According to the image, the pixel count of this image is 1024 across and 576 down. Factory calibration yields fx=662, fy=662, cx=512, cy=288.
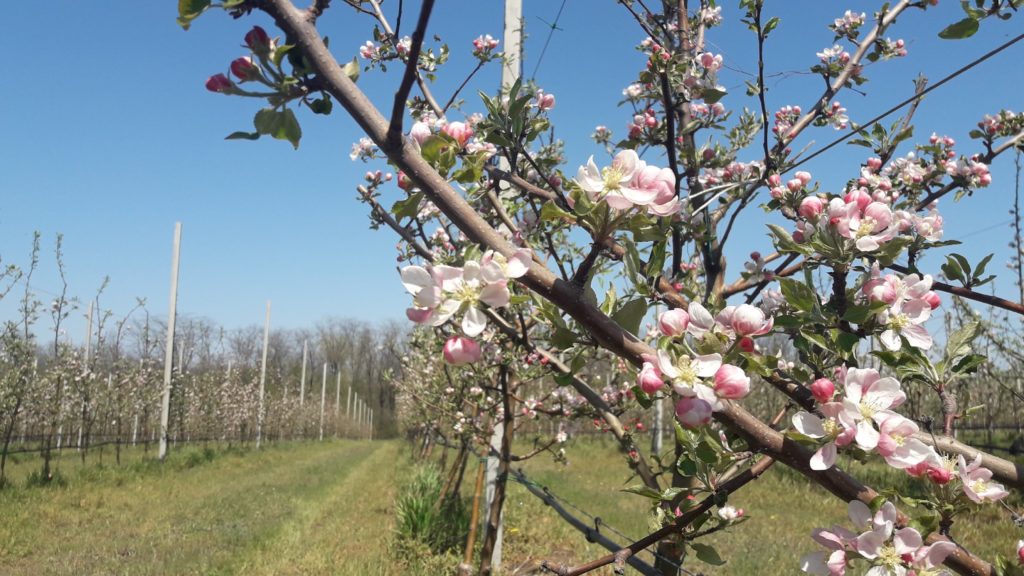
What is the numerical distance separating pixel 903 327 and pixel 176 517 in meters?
9.20

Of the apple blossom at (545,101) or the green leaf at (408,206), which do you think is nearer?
the green leaf at (408,206)

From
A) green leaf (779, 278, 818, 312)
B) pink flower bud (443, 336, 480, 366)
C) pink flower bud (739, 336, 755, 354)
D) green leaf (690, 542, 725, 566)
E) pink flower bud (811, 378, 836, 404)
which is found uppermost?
green leaf (779, 278, 818, 312)

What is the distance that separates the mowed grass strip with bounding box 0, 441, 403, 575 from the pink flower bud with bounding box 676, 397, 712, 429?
5513 mm

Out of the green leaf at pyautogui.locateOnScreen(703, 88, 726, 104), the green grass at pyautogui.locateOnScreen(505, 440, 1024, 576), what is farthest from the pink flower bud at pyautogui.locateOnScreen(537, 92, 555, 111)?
the green grass at pyautogui.locateOnScreen(505, 440, 1024, 576)

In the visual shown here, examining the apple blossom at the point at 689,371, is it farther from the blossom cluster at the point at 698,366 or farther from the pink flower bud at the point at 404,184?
the pink flower bud at the point at 404,184

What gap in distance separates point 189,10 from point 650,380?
0.55 metres

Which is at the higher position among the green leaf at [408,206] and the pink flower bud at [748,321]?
the green leaf at [408,206]

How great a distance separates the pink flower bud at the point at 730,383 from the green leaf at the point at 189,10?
1.99 ft

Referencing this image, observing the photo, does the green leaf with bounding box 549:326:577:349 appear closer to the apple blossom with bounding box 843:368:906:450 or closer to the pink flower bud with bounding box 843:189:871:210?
the apple blossom with bounding box 843:368:906:450

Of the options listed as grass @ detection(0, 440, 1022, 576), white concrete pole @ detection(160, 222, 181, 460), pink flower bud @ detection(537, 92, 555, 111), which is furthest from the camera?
white concrete pole @ detection(160, 222, 181, 460)

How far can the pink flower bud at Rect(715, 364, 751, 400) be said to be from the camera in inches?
25.0

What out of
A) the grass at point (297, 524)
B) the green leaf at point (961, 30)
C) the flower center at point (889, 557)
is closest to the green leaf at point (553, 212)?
the flower center at point (889, 557)

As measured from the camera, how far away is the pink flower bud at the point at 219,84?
0.63m

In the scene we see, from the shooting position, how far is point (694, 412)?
63 centimetres
